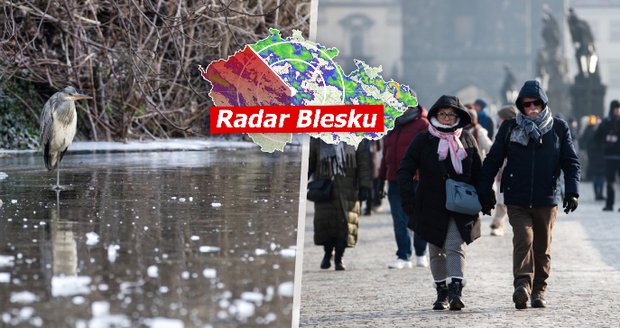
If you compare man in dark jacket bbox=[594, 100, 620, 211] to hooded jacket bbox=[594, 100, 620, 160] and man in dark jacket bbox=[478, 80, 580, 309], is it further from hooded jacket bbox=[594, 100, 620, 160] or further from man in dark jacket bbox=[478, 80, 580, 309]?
man in dark jacket bbox=[478, 80, 580, 309]

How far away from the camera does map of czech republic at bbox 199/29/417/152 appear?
812 cm

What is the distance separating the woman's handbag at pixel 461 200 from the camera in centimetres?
821

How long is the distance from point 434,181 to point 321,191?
2797mm

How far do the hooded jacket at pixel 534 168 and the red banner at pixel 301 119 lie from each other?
27.8 inches

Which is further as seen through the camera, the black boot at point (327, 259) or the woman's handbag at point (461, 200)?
the black boot at point (327, 259)

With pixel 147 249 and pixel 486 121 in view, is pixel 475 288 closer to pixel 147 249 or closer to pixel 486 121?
pixel 147 249

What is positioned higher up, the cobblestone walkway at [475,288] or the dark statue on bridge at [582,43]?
the dark statue on bridge at [582,43]

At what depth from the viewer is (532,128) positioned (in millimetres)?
8289

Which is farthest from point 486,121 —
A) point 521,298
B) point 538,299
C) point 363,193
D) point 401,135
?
point 521,298

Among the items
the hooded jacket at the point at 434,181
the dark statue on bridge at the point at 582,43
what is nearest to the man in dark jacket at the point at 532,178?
the hooded jacket at the point at 434,181

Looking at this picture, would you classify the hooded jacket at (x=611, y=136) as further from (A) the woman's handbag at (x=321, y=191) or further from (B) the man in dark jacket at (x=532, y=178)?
(B) the man in dark jacket at (x=532, y=178)

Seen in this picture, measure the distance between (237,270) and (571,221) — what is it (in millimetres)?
10043

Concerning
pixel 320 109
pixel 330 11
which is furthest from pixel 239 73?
pixel 330 11

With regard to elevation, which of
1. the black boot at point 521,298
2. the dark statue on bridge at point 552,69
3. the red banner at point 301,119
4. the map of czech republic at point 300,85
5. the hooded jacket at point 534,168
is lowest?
the black boot at point 521,298
